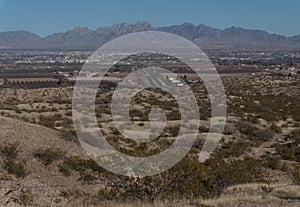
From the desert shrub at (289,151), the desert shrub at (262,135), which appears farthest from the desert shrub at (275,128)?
the desert shrub at (289,151)

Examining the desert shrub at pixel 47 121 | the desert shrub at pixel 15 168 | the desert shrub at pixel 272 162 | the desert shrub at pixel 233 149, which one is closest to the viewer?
the desert shrub at pixel 15 168

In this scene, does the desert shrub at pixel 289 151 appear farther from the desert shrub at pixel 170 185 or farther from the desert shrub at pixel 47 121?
the desert shrub at pixel 47 121

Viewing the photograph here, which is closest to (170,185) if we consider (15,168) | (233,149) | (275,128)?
(15,168)

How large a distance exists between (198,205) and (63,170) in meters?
9.72

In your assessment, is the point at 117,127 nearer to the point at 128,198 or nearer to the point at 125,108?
the point at 125,108

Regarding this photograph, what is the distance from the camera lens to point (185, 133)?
30078 millimetres

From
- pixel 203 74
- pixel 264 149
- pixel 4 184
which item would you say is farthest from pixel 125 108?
pixel 203 74

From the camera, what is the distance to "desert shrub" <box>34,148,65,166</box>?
65.5ft

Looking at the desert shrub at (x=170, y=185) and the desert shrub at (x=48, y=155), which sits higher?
the desert shrub at (x=170, y=185)

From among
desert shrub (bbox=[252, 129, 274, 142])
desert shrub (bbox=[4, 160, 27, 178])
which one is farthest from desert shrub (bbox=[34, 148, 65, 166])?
desert shrub (bbox=[252, 129, 274, 142])

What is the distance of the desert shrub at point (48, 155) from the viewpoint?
19969 mm

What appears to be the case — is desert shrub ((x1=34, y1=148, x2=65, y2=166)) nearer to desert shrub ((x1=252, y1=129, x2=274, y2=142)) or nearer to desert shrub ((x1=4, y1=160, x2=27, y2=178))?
desert shrub ((x1=4, y1=160, x2=27, y2=178))

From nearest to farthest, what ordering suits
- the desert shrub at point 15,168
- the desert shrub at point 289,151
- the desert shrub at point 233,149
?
the desert shrub at point 15,168
the desert shrub at point 289,151
the desert shrub at point 233,149

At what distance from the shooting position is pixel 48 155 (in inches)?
789
